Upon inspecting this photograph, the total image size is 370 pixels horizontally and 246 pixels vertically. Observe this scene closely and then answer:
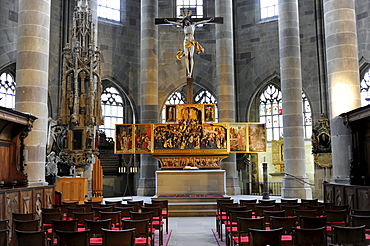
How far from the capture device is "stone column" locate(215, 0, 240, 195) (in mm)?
26250

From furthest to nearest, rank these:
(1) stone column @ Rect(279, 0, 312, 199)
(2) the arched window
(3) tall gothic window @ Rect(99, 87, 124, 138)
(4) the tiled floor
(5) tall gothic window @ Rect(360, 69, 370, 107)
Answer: (2) the arched window
(3) tall gothic window @ Rect(99, 87, 124, 138)
(5) tall gothic window @ Rect(360, 69, 370, 107)
(1) stone column @ Rect(279, 0, 312, 199)
(4) the tiled floor

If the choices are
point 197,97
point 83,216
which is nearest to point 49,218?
point 83,216

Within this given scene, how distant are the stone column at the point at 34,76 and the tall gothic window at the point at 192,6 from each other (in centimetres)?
1797

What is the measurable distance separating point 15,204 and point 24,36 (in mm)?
6464

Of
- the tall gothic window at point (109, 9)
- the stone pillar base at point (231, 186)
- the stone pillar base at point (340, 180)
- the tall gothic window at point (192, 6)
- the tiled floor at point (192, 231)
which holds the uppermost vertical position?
the tall gothic window at point (192, 6)

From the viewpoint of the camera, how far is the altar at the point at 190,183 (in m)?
20.5

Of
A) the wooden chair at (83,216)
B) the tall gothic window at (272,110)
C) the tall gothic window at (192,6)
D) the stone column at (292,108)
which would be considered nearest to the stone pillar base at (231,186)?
the stone column at (292,108)

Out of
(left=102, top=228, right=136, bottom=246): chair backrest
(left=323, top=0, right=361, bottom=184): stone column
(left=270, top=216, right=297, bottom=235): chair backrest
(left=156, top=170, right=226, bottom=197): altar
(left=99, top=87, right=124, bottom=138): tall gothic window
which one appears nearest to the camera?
(left=102, top=228, right=136, bottom=246): chair backrest

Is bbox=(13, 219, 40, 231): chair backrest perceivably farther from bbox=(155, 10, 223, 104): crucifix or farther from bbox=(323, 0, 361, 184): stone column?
bbox=(155, 10, 223, 104): crucifix

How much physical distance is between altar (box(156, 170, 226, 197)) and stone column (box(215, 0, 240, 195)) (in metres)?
5.56

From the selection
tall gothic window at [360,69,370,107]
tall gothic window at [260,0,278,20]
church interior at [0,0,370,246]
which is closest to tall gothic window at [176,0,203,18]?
church interior at [0,0,370,246]

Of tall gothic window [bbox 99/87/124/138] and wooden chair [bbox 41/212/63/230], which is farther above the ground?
tall gothic window [bbox 99/87/124/138]

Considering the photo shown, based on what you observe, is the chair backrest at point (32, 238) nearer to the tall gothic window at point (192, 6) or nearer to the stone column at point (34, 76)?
the stone column at point (34, 76)

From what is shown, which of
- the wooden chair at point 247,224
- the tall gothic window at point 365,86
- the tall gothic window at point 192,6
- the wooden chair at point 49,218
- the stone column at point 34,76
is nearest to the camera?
the wooden chair at point 247,224
